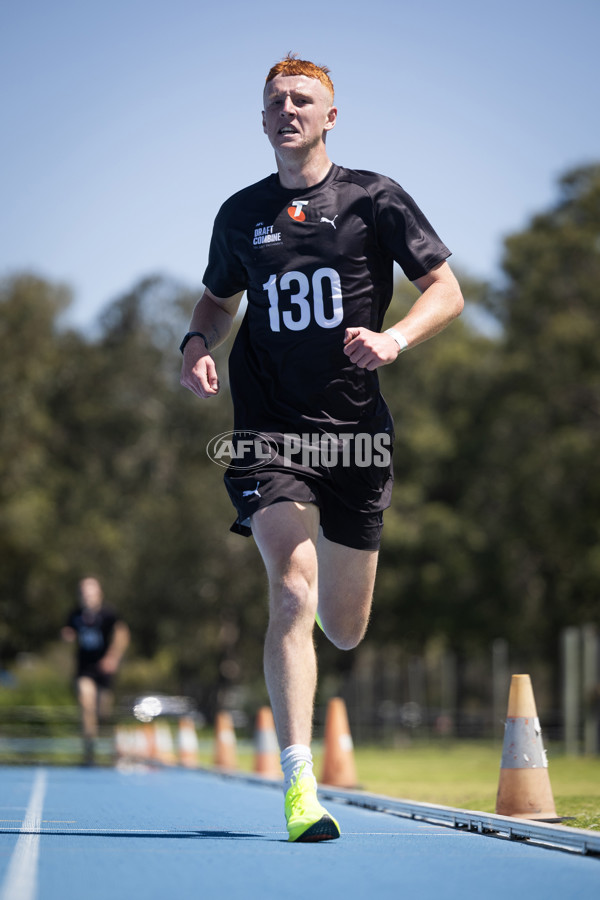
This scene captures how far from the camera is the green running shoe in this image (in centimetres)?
483

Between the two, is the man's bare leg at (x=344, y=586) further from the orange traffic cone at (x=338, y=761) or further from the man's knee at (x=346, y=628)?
the orange traffic cone at (x=338, y=761)

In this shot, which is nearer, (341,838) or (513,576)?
(341,838)

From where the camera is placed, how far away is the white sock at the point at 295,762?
16.2 feet

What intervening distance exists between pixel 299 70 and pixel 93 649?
1271cm

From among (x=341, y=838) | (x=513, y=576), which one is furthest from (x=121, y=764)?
(x=513, y=576)

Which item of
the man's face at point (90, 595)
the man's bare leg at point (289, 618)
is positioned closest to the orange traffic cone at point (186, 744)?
the man's face at point (90, 595)

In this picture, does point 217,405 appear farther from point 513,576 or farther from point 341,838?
point 341,838

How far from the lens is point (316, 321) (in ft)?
18.7

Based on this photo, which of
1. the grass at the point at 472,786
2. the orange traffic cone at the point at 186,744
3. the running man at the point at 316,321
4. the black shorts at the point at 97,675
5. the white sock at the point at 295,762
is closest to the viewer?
the white sock at the point at 295,762

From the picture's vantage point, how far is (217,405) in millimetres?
53500

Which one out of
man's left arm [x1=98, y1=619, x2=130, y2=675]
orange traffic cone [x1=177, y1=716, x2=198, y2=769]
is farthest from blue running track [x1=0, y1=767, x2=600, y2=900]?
orange traffic cone [x1=177, y1=716, x2=198, y2=769]

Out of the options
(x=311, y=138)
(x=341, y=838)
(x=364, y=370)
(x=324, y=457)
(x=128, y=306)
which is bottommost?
(x=341, y=838)

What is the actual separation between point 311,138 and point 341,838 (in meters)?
2.82

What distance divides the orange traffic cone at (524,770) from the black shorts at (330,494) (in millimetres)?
1052
